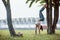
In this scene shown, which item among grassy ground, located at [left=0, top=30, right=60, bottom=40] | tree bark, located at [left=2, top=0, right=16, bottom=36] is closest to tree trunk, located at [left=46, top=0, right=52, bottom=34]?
grassy ground, located at [left=0, top=30, right=60, bottom=40]

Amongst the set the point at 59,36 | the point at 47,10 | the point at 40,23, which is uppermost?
the point at 47,10

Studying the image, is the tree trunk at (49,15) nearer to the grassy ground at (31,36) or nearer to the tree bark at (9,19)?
the grassy ground at (31,36)

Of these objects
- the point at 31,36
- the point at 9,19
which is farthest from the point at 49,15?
the point at 9,19

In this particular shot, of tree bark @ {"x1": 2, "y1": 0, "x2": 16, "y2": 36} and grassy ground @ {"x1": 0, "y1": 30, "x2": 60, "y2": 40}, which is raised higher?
tree bark @ {"x1": 2, "y1": 0, "x2": 16, "y2": 36}

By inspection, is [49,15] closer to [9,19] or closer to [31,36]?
[31,36]

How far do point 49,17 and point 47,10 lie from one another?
63 mm

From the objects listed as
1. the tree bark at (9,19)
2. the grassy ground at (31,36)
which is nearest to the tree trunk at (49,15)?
the grassy ground at (31,36)

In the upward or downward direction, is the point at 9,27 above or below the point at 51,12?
below

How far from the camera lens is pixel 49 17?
130cm

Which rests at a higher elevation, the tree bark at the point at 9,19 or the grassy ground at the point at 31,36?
the tree bark at the point at 9,19

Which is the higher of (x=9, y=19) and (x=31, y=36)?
(x=9, y=19)

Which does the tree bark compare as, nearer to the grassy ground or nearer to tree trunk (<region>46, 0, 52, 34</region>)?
the grassy ground

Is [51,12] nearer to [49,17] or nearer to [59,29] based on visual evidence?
[49,17]

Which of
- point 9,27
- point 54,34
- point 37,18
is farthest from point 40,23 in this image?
point 9,27
